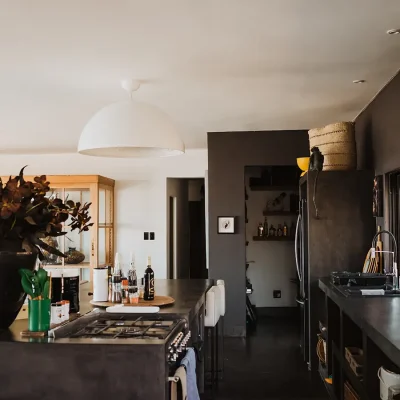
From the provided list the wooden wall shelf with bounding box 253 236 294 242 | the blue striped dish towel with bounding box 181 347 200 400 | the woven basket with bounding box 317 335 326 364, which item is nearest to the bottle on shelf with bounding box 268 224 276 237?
the wooden wall shelf with bounding box 253 236 294 242

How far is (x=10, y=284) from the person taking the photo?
2.17 m

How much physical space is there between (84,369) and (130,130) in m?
1.54

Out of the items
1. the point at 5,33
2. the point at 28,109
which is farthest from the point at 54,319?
the point at 28,109

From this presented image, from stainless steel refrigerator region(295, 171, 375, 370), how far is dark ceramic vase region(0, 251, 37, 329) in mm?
2800

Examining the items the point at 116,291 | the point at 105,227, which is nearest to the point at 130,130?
the point at 116,291

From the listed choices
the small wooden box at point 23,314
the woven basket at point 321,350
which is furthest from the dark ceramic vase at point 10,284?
the woven basket at point 321,350

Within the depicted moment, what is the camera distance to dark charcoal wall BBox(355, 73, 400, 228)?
385cm

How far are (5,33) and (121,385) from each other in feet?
6.98

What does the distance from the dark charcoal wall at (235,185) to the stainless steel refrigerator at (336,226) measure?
154 centimetres

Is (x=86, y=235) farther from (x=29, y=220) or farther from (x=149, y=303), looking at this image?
(x=29, y=220)

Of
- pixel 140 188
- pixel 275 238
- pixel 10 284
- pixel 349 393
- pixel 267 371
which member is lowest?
pixel 267 371

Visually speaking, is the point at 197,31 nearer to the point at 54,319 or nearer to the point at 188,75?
the point at 188,75

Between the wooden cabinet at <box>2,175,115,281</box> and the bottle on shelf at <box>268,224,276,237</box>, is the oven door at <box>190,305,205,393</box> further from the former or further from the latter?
the bottle on shelf at <box>268,224,276,237</box>

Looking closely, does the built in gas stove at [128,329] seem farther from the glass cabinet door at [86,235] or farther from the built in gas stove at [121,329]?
the glass cabinet door at [86,235]
